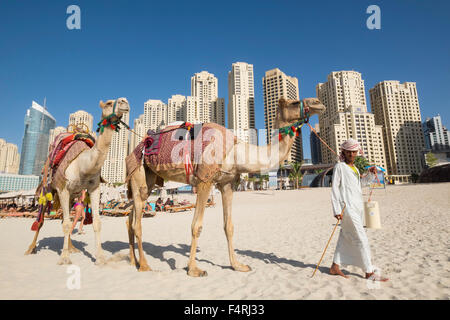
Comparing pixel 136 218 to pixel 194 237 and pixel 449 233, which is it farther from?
pixel 449 233

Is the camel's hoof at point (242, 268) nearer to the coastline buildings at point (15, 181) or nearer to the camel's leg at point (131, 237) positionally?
the camel's leg at point (131, 237)

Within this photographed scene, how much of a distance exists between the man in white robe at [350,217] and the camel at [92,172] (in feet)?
14.0

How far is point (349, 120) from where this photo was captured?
360 feet

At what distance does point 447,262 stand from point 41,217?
9.28 m

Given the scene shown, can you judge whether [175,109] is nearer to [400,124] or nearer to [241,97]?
[241,97]

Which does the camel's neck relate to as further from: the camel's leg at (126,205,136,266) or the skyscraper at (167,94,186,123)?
the skyscraper at (167,94,186,123)

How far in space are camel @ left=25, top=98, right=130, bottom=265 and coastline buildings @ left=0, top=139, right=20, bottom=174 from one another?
226612mm

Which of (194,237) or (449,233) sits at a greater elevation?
(194,237)

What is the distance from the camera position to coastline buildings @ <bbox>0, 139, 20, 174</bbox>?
17574 cm

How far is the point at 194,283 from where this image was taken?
3891mm

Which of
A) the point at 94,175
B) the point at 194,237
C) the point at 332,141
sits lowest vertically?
the point at 194,237

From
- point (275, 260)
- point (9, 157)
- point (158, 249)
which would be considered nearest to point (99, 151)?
point (158, 249)

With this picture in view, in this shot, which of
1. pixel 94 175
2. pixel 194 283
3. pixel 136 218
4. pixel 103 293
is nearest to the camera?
pixel 103 293

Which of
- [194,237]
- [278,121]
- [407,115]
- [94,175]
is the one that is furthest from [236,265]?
[407,115]
